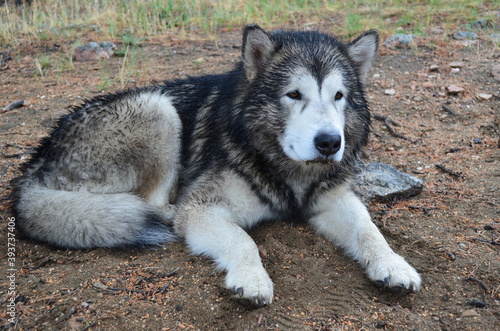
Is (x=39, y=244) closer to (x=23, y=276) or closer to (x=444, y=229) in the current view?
(x=23, y=276)

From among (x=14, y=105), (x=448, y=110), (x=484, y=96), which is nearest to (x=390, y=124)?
(x=448, y=110)

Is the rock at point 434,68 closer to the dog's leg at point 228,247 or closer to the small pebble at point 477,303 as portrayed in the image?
the dog's leg at point 228,247

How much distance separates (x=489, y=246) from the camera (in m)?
3.26

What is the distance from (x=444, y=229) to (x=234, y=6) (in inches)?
282

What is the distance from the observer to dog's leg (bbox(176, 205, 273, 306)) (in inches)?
108

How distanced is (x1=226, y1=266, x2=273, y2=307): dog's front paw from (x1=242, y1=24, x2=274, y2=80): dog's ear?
150 centimetres

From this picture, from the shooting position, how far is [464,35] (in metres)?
7.37

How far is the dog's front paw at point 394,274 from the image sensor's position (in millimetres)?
2805

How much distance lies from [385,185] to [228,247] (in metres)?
1.74

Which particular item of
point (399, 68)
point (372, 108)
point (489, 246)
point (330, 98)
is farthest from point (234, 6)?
point (489, 246)

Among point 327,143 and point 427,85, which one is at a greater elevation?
point 327,143

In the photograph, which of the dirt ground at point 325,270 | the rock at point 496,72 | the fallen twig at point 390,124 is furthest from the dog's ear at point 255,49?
the rock at point 496,72

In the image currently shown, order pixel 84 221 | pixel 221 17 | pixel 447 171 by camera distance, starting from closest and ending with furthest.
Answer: pixel 84 221
pixel 447 171
pixel 221 17

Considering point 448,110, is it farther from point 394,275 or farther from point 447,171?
point 394,275
